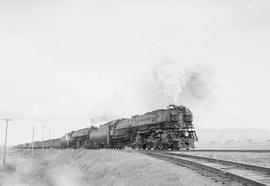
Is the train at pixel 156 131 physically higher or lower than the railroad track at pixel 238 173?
higher

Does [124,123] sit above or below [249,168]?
above

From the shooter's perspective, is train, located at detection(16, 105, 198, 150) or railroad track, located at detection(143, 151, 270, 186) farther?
train, located at detection(16, 105, 198, 150)

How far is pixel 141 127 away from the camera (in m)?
33.4

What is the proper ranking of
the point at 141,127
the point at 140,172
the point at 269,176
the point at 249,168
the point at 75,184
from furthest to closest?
the point at 141,127 → the point at 75,184 → the point at 140,172 → the point at 249,168 → the point at 269,176

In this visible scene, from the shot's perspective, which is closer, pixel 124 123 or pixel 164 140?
pixel 164 140

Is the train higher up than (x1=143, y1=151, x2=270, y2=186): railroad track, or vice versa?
the train

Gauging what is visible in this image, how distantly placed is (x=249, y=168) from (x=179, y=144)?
1617cm

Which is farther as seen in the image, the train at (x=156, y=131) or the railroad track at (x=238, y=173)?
the train at (x=156, y=131)

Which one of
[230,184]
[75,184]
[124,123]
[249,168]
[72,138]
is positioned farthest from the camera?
[72,138]

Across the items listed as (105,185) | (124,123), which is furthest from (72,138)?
(105,185)

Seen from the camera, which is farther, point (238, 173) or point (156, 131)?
point (156, 131)

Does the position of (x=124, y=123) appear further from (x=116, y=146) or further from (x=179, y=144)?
(x=179, y=144)

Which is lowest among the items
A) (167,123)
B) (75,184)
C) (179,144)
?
(75,184)

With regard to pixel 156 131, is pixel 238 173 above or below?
below
